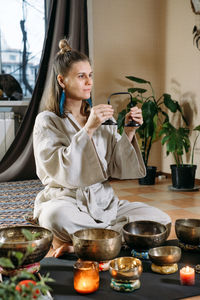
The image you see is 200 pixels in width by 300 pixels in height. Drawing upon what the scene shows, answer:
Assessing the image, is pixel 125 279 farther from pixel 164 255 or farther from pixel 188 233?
pixel 188 233

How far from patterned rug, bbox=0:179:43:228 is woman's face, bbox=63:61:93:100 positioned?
0.74 metres

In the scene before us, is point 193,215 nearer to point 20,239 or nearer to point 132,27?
point 20,239

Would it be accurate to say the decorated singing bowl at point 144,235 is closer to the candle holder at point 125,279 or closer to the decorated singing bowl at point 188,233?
the decorated singing bowl at point 188,233

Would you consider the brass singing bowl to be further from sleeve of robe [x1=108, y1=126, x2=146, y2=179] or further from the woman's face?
the woman's face

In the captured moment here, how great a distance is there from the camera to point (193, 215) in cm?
278

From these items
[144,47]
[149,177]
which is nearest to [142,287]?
[149,177]

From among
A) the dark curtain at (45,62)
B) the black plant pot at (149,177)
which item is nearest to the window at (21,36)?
the dark curtain at (45,62)

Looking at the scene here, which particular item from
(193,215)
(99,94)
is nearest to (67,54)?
(193,215)

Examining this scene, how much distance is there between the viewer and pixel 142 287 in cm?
141

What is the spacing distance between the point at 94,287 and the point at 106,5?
3.81 m

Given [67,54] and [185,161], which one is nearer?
[67,54]

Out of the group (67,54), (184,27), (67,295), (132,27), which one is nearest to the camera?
(67,295)

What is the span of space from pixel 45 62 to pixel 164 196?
6.92 ft

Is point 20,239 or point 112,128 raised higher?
point 112,128
